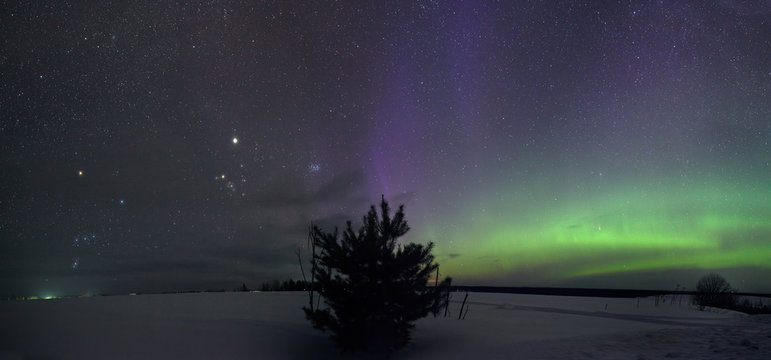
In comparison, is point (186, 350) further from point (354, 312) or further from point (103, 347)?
point (354, 312)

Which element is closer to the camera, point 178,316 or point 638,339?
point 638,339

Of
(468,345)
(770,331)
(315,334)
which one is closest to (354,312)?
(315,334)

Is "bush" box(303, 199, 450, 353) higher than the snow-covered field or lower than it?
higher

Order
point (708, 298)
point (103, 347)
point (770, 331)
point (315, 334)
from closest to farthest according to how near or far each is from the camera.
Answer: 1. point (103, 347)
2. point (315, 334)
3. point (770, 331)
4. point (708, 298)

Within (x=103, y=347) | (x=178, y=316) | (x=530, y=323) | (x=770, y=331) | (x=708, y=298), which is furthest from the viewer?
(x=708, y=298)

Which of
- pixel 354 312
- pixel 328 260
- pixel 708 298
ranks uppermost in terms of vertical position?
pixel 328 260

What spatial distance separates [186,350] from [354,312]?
6120 millimetres

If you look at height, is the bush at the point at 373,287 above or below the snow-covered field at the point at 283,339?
above

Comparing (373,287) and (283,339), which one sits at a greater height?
(373,287)

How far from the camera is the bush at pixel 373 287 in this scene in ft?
50.8

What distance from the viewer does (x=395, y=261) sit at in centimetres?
1583

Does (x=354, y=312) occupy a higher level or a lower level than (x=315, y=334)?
higher

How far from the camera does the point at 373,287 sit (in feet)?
51.5

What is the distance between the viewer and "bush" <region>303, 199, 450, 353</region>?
50.8 ft
